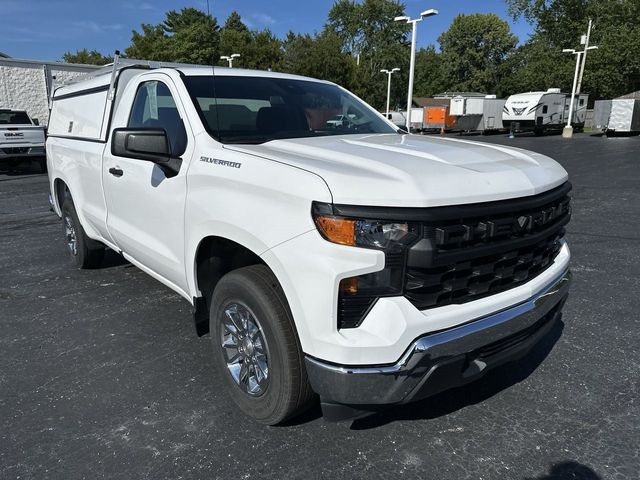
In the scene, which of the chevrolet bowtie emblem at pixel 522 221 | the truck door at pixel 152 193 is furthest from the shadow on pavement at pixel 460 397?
the truck door at pixel 152 193

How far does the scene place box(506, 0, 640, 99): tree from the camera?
43.6 metres

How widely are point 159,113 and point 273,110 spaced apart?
2.59 feet

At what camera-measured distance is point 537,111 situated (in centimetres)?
3266

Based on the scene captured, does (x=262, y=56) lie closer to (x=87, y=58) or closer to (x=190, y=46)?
(x=190, y=46)

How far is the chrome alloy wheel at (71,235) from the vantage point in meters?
5.25

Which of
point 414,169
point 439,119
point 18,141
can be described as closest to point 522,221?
point 414,169

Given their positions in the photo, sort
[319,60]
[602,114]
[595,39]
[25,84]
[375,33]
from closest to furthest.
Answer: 1. [25,84]
2. [602,114]
3. [319,60]
4. [595,39]
5. [375,33]

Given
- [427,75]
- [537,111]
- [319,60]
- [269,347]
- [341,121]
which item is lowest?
[269,347]

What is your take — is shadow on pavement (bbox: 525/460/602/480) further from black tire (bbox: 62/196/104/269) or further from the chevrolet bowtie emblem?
black tire (bbox: 62/196/104/269)

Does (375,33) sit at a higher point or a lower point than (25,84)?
higher

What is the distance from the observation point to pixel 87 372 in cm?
325

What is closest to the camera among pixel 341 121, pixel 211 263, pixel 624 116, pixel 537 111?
pixel 211 263

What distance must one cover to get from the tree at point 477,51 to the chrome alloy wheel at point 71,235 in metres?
73.9

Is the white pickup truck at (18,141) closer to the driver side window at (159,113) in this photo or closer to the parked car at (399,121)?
the parked car at (399,121)
